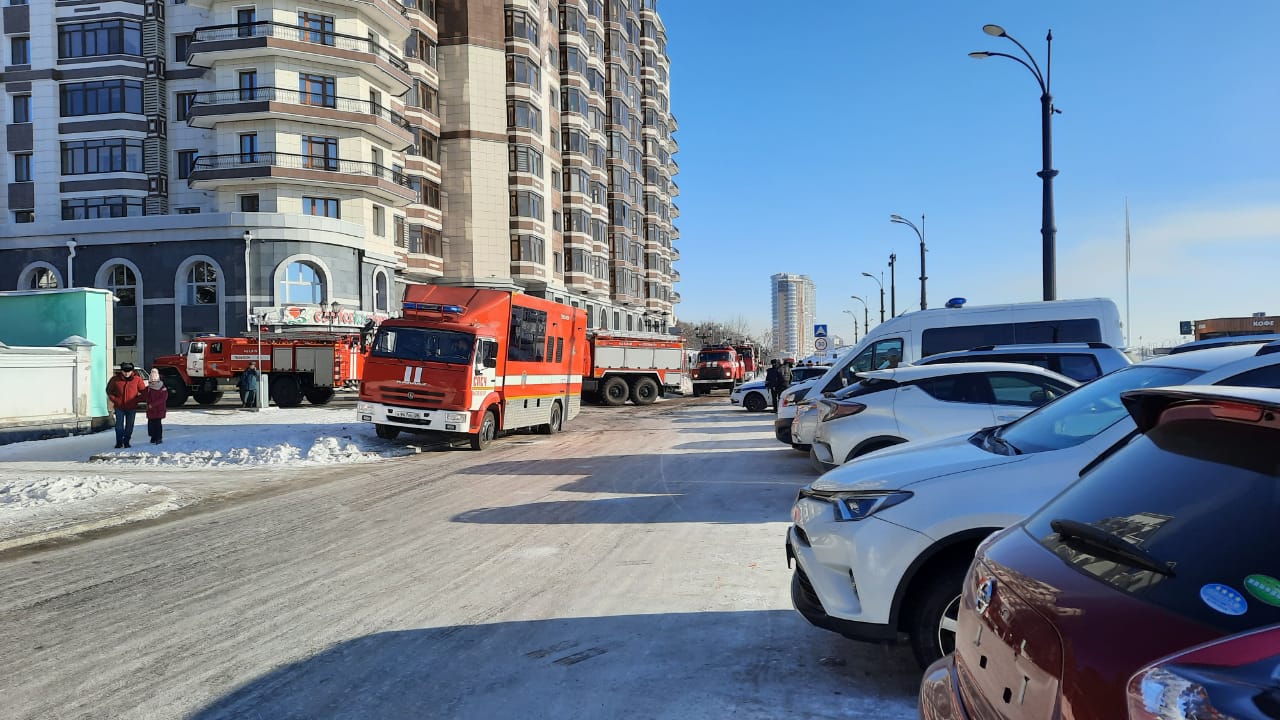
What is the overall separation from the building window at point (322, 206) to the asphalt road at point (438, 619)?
33467 mm

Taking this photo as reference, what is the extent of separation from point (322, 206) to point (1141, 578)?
43.8 metres

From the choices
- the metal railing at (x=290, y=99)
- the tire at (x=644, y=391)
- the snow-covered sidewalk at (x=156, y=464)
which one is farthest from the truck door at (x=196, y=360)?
the tire at (x=644, y=391)

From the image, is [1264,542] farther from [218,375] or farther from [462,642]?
[218,375]

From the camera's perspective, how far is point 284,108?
39.4 meters

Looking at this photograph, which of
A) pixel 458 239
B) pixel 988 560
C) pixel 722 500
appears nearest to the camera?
pixel 988 560

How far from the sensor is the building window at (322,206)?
4097cm

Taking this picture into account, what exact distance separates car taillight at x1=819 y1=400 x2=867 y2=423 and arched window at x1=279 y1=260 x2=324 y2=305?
34.7 meters

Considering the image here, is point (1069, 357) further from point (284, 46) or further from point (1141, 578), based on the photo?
point (284, 46)

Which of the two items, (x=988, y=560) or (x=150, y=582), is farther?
(x=150, y=582)

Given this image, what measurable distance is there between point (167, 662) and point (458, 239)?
47241 mm

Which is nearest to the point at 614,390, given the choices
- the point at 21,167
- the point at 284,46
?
the point at 284,46

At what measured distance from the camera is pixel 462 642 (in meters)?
4.96

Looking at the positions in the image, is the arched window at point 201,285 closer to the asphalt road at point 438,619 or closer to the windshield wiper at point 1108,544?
the asphalt road at point 438,619

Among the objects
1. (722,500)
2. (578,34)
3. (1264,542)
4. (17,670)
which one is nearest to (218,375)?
(722,500)
